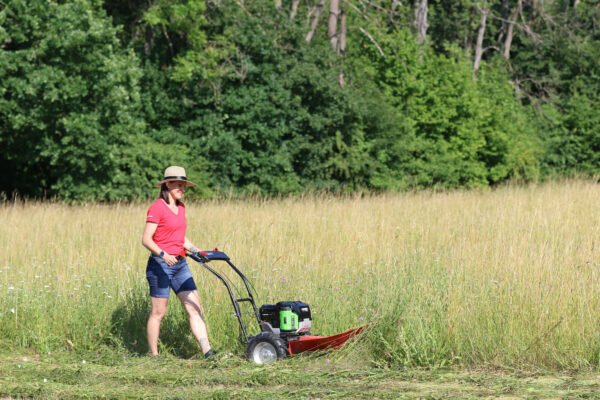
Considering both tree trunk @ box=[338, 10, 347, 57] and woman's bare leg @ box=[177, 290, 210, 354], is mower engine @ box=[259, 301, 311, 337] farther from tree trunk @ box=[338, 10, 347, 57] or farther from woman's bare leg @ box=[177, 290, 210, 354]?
tree trunk @ box=[338, 10, 347, 57]

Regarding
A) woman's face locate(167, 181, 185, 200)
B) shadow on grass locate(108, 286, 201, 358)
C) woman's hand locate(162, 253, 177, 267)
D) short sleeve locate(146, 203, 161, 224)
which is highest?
woman's face locate(167, 181, 185, 200)

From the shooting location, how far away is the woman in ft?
21.4

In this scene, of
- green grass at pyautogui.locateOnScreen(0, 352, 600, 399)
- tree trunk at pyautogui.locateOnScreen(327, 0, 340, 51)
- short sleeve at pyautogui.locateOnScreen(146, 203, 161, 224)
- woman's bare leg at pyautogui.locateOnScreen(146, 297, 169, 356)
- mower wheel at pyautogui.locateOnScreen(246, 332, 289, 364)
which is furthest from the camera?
tree trunk at pyautogui.locateOnScreen(327, 0, 340, 51)

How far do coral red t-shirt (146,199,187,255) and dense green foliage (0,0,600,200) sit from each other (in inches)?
477

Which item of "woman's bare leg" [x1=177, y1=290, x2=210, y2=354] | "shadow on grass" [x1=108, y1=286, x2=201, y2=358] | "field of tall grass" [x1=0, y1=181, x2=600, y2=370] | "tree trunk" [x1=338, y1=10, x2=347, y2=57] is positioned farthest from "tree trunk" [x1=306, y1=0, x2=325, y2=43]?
"woman's bare leg" [x1=177, y1=290, x2=210, y2=354]

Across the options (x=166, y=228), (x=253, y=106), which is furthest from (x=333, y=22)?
(x=166, y=228)

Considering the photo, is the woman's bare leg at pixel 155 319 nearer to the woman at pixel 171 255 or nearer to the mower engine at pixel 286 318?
the woman at pixel 171 255

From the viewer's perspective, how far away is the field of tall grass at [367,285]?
251 inches

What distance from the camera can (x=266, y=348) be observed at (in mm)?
6391

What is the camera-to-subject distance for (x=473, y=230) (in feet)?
34.0

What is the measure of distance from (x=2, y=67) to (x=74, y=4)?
7.62 feet

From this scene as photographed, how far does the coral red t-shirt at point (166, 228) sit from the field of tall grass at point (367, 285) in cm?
121

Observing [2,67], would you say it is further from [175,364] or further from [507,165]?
[507,165]

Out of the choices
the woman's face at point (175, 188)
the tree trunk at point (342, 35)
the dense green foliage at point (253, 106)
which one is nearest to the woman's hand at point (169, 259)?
the woman's face at point (175, 188)
